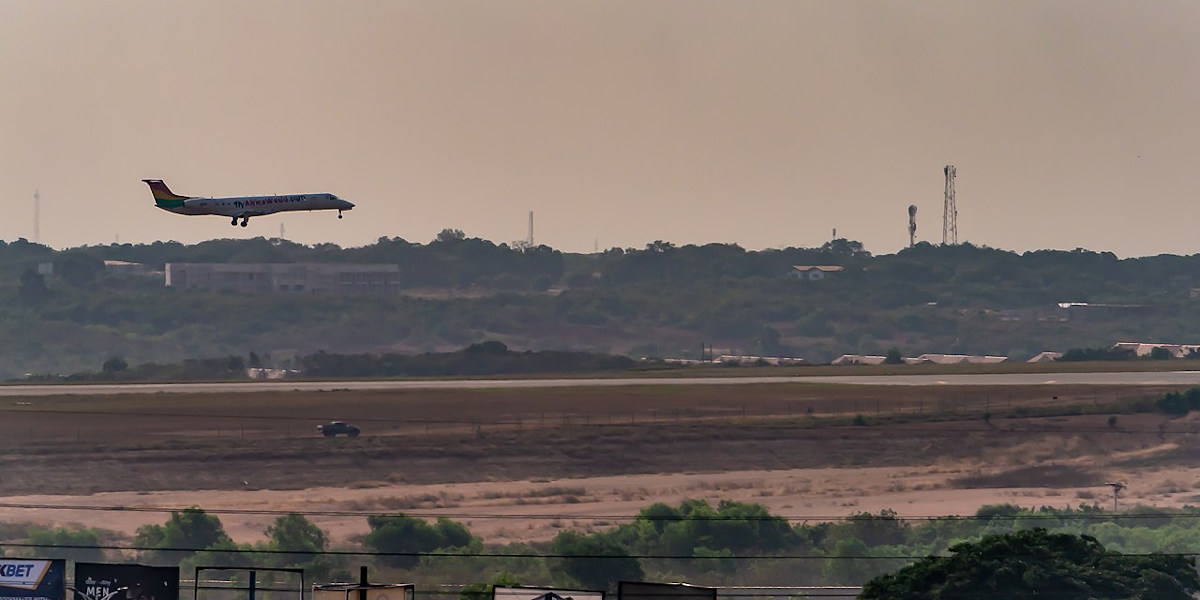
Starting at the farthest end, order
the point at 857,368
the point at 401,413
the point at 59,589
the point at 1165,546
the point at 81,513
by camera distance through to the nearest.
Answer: the point at 857,368, the point at 401,413, the point at 81,513, the point at 1165,546, the point at 59,589

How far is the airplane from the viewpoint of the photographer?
456 feet

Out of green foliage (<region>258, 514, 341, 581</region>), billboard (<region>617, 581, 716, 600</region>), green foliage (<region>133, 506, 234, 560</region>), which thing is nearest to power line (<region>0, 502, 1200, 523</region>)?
green foliage (<region>258, 514, 341, 581</region>)

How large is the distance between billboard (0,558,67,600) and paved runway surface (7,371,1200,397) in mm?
109975

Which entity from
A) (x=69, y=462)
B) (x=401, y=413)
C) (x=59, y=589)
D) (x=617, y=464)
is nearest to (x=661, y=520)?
(x=617, y=464)

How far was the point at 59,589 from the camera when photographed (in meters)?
59.8

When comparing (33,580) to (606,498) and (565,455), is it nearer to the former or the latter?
(606,498)

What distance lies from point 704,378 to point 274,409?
129 feet

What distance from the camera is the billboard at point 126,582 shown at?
192ft

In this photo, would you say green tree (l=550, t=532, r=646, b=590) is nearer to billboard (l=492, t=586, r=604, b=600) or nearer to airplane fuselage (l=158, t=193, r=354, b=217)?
airplane fuselage (l=158, t=193, r=354, b=217)

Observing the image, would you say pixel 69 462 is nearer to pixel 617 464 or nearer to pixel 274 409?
pixel 274 409

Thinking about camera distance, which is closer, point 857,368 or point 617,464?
point 617,464

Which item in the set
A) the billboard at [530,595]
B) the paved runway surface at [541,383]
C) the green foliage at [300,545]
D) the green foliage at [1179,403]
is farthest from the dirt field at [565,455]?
the billboard at [530,595]

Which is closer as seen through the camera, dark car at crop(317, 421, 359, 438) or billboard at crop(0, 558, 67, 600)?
billboard at crop(0, 558, 67, 600)

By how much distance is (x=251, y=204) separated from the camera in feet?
455
